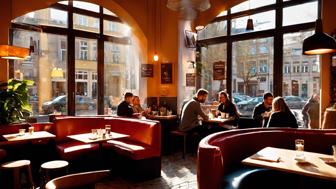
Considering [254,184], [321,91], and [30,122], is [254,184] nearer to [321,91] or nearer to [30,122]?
[321,91]

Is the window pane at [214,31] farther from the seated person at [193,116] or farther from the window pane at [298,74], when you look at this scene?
the seated person at [193,116]

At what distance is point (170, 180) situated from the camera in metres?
4.43

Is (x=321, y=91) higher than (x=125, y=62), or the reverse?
(x=125, y=62)

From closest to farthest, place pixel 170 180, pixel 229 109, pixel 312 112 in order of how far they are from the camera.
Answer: pixel 170 180, pixel 312 112, pixel 229 109

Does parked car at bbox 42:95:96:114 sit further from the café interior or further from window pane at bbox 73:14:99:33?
window pane at bbox 73:14:99:33

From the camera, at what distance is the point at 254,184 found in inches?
134

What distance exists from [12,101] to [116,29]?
3802mm

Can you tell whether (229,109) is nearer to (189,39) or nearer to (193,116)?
(193,116)

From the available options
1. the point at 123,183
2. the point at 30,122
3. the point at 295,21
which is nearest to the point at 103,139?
the point at 123,183

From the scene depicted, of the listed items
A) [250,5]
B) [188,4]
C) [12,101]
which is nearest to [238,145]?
[188,4]

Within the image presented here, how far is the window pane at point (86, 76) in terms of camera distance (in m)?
7.05

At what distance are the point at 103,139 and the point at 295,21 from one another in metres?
5.02

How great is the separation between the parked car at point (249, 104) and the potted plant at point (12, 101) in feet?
16.7

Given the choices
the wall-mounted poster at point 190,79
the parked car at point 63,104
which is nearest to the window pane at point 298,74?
the wall-mounted poster at point 190,79
